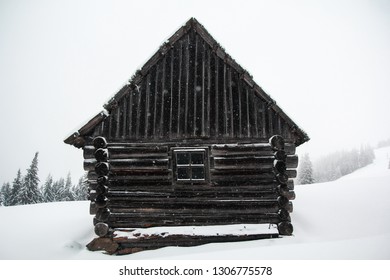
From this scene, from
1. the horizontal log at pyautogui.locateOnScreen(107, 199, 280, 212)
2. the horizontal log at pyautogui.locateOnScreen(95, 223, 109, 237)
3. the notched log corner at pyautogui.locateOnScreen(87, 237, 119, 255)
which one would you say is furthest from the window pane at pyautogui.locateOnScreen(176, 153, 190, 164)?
the notched log corner at pyautogui.locateOnScreen(87, 237, 119, 255)

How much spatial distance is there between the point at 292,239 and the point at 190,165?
3.63 meters

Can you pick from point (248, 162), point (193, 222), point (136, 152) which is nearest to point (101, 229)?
point (136, 152)

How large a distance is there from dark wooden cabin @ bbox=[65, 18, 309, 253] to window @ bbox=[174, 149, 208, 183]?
0.03m

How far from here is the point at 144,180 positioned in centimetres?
818

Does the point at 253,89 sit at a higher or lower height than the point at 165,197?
higher

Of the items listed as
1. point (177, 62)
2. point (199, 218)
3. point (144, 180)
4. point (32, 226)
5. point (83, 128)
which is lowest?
point (32, 226)

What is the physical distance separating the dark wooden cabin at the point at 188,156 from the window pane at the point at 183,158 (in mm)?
32

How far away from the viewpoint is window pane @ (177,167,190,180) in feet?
26.9

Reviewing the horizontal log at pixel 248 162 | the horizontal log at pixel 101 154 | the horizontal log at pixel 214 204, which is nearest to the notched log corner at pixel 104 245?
the horizontal log at pixel 214 204

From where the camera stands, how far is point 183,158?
27.1 ft

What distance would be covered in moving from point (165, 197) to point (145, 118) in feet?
8.51

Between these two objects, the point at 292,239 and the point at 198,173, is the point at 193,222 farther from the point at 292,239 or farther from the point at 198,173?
the point at 292,239
